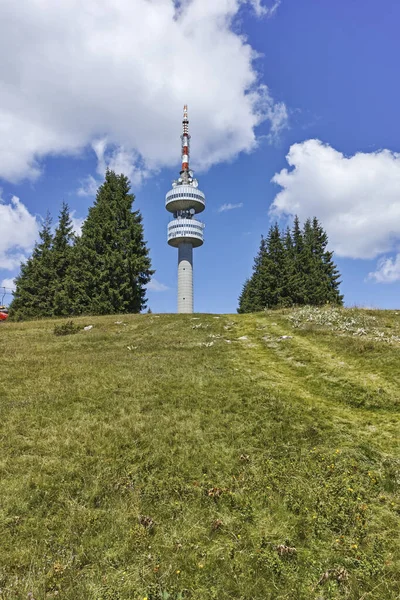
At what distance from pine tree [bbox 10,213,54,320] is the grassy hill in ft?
113

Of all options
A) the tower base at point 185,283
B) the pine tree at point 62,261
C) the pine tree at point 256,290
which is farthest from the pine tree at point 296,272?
the pine tree at point 62,261

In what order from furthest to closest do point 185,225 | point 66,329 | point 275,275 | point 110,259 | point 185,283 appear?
1. point 185,225
2. point 185,283
3. point 275,275
4. point 110,259
5. point 66,329

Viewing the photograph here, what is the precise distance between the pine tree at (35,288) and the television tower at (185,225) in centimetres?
3903

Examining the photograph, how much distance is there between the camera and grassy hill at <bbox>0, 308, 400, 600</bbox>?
18.2ft

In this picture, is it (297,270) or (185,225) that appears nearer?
(297,270)

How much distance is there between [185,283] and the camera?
3359 inches

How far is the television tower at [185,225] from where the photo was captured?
85500 millimetres

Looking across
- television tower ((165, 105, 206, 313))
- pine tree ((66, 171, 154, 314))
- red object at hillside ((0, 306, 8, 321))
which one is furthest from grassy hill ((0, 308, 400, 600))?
television tower ((165, 105, 206, 313))

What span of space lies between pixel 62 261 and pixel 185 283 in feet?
127

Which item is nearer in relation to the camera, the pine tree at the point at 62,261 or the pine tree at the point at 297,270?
the pine tree at the point at 62,261

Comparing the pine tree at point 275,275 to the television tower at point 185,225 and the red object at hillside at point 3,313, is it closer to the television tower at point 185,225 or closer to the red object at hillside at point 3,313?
the television tower at point 185,225

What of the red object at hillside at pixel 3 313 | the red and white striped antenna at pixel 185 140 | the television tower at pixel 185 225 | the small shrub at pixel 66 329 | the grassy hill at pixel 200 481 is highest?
the red and white striped antenna at pixel 185 140

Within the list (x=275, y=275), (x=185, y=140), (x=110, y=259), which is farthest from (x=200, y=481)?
(x=185, y=140)

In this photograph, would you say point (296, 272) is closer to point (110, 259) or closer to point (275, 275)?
point (275, 275)
